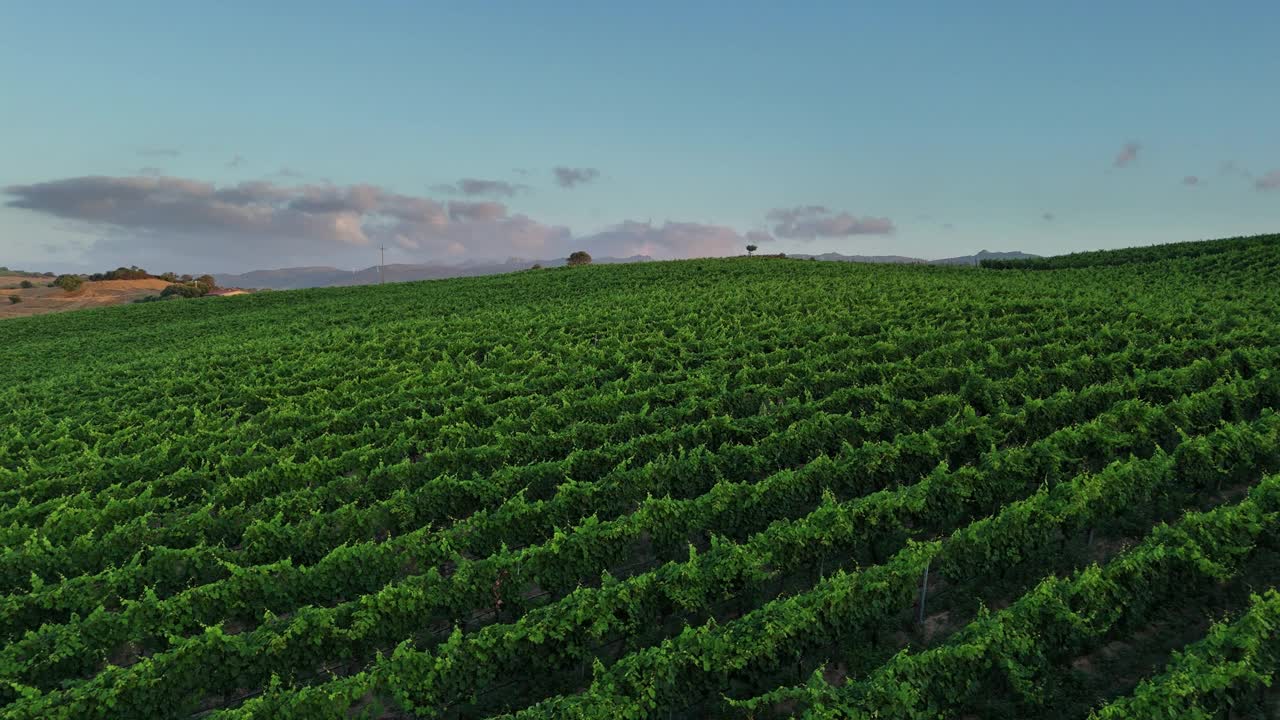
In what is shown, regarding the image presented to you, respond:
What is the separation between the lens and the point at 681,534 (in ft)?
32.1

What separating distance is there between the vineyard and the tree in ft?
326

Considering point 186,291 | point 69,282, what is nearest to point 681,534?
point 186,291

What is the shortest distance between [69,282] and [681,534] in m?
123

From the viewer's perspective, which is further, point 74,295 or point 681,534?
point 74,295

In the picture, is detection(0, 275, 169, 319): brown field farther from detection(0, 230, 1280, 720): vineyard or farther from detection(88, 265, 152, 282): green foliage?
detection(0, 230, 1280, 720): vineyard

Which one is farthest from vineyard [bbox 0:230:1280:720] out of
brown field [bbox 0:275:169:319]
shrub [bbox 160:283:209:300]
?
brown field [bbox 0:275:169:319]

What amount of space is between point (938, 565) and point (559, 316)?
22.5m

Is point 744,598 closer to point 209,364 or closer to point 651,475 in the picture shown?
point 651,475

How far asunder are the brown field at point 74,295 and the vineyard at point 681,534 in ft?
270

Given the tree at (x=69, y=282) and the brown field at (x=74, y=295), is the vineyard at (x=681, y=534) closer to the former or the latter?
the brown field at (x=74, y=295)

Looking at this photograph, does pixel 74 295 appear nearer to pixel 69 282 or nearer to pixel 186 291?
pixel 69 282

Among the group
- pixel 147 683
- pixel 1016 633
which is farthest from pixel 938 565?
pixel 147 683

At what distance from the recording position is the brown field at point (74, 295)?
271 ft

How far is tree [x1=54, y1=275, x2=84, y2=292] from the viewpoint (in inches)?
3807
